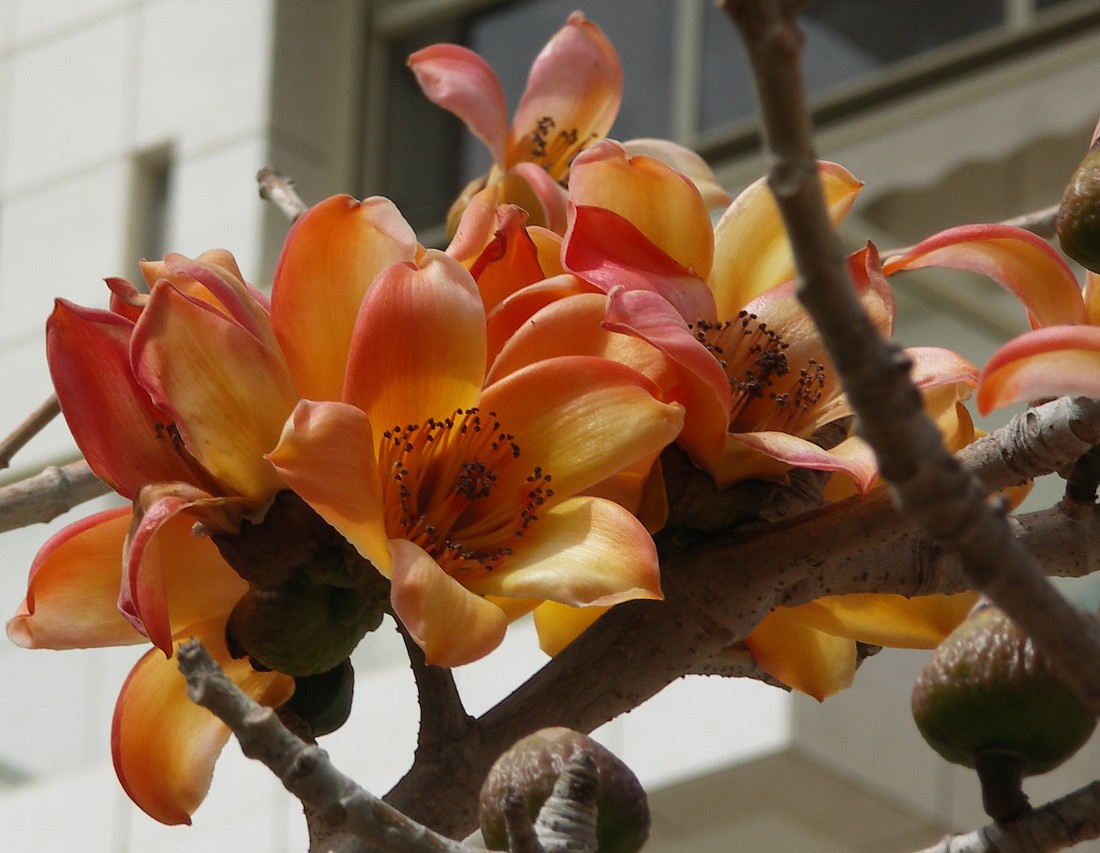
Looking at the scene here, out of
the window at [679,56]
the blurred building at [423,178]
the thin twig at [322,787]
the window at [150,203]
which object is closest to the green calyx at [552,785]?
the thin twig at [322,787]

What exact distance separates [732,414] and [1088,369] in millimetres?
146

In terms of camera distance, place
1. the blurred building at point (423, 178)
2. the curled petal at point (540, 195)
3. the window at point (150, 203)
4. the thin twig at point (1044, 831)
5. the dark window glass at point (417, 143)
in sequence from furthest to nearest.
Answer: the window at point (150, 203) < the dark window glass at point (417, 143) < the blurred building at point (423, 178) < the curled petal at point (540, 195) < the thin twig at point (1044, 831)

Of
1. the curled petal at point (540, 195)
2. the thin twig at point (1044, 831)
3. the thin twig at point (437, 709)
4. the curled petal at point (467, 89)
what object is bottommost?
the thin twig at point (1044, 831)

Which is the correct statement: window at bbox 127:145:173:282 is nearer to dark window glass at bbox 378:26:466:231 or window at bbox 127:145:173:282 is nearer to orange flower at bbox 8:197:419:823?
dark window glass at bbox 378:26:466:231

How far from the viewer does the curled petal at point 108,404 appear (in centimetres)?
45

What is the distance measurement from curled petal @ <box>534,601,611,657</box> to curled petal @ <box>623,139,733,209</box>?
8.3 inches

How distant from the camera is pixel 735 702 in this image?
360 cm

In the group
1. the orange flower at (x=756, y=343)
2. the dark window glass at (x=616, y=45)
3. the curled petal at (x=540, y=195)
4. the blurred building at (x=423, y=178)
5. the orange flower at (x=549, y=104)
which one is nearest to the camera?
the orange flower at (x=756, y=343)

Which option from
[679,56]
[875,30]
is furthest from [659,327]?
[679,56]

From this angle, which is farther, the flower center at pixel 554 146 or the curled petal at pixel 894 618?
the flower center at pixel 554 146

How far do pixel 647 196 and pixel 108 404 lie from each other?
15cm

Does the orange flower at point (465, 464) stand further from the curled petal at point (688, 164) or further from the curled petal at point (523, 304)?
the curled petal at point (688, 164)

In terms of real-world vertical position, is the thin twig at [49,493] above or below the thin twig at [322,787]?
above

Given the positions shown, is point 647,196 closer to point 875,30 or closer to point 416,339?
point 416,339
